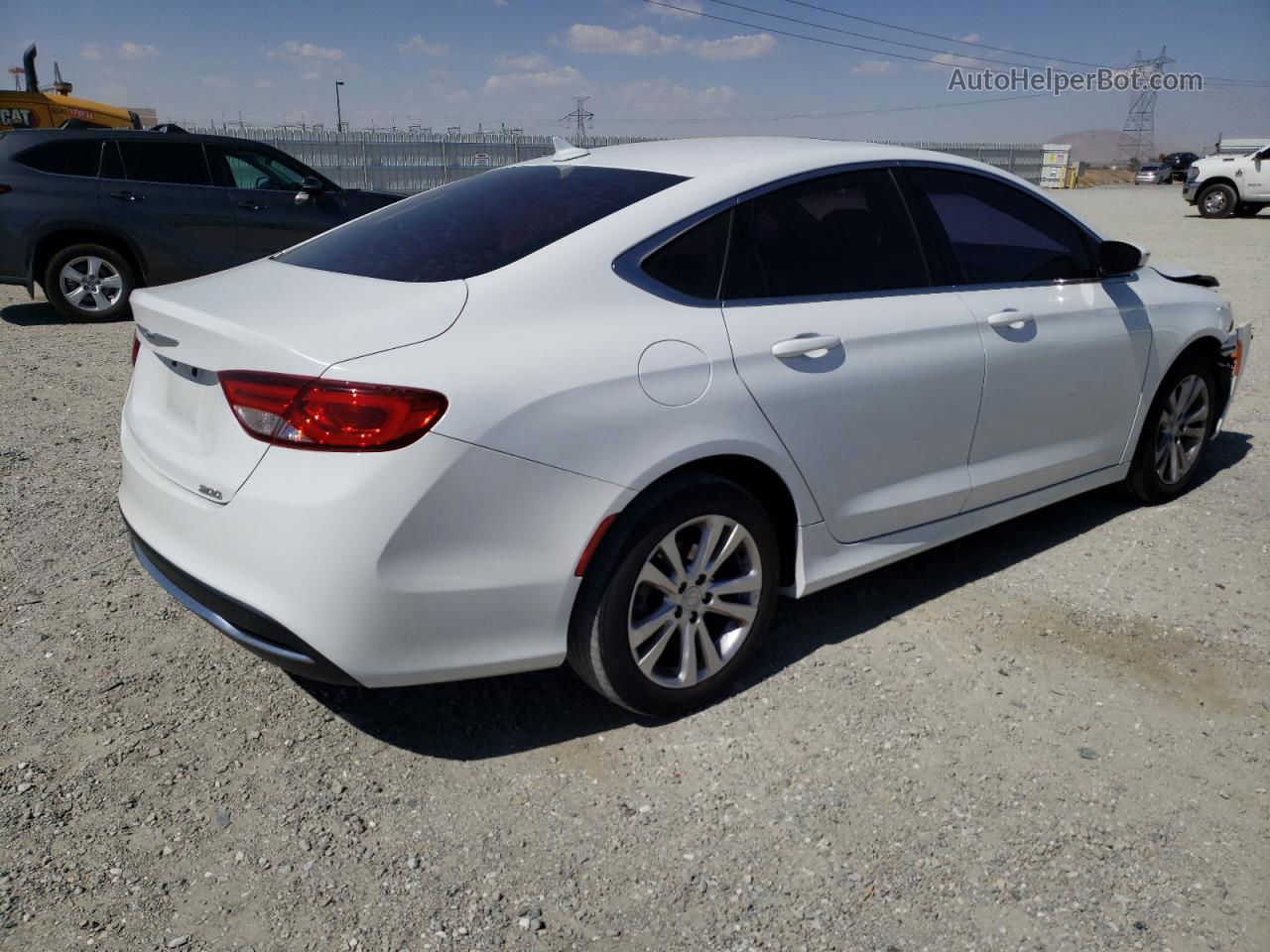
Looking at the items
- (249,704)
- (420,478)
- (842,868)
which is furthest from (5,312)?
(842,868)

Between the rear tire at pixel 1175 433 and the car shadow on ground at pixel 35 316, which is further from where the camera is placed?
the car shadow on ground at pixel 35 316

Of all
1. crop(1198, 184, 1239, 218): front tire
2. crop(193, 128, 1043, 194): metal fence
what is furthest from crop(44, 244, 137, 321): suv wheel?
crop(1198, 184, 1239, 218): front tire

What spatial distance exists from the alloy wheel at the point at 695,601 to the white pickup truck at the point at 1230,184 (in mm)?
24953

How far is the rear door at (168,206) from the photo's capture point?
30.9ft

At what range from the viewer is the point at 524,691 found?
334cm

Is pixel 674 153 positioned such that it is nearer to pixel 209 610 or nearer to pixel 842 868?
pixel 209 610

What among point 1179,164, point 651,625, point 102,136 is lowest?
point 651,625

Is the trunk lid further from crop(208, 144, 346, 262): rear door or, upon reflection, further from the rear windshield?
crop(208, 144, 346, 262): rear door

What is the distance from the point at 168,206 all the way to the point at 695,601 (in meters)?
8.34

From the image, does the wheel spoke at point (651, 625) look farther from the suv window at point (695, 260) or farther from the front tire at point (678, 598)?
the suv window at point (695, 260)

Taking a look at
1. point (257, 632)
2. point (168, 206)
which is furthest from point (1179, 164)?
point (257, 632)

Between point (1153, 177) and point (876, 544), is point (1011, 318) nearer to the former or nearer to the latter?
point (876, 544)

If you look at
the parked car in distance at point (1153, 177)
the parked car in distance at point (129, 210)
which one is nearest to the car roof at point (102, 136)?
the parked car in distance at point (129, 210)

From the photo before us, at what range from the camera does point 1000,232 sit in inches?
160
